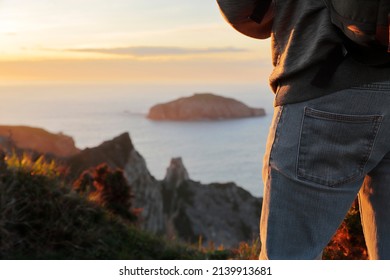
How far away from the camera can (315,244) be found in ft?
6.06

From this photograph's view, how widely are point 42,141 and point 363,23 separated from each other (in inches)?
372

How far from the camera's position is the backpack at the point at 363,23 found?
5.73ft

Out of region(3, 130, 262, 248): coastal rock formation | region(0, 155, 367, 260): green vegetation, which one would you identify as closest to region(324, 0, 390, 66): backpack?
region(0, 155, 367, 260): green vegetation

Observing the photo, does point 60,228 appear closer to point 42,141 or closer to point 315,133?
point 315,133

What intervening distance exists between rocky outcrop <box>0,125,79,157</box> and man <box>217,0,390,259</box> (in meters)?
7.49

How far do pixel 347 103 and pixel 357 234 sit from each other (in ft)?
7.43

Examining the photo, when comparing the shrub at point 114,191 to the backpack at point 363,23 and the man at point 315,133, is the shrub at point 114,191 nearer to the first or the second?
the man at point 315,133

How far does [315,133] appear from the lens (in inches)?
69.5

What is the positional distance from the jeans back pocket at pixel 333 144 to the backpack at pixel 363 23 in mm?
187

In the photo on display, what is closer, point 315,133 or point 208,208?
point 315,133

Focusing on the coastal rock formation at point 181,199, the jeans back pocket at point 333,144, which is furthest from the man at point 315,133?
the coastal rock formation at point 181,199

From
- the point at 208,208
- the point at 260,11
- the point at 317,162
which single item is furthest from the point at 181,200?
the point at 317,162
